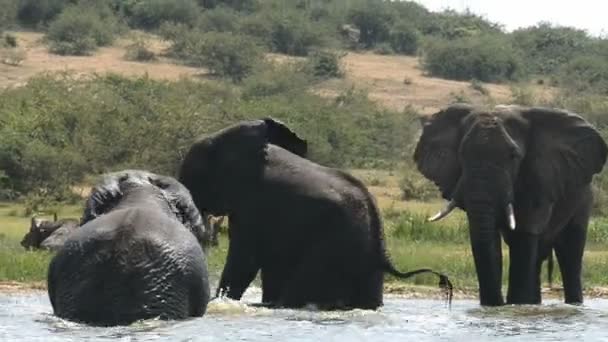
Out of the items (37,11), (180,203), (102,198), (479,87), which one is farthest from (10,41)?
(102,198)

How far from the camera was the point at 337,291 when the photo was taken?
41.4 feet

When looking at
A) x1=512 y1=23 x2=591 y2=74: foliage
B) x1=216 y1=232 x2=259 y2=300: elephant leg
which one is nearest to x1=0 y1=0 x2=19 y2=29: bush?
x1=512 y1=23 x2=591 y2=74: foliage

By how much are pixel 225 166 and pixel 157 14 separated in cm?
5016

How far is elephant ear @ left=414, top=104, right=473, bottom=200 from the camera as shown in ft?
49.1

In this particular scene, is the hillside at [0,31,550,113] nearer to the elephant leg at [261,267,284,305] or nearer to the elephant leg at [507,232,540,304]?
the elephant leg at [507,232,540,304]

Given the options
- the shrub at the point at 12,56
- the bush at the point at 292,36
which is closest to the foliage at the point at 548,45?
the bush at the point at 292,36

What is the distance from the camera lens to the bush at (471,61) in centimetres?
5944

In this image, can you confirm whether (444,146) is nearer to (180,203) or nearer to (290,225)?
(290,225)

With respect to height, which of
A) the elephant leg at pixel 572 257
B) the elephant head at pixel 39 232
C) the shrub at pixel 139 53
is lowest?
the elephant head at pixel 39 232

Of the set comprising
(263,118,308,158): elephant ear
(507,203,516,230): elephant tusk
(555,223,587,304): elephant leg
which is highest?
(263,118,308,158): elephant ear

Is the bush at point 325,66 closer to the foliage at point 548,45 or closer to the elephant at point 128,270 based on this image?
the foliage at point 548,45

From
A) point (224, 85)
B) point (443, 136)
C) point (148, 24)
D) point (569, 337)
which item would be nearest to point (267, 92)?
point (224, 85)

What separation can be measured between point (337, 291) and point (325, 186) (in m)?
0.82

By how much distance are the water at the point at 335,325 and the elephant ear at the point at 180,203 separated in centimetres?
64
